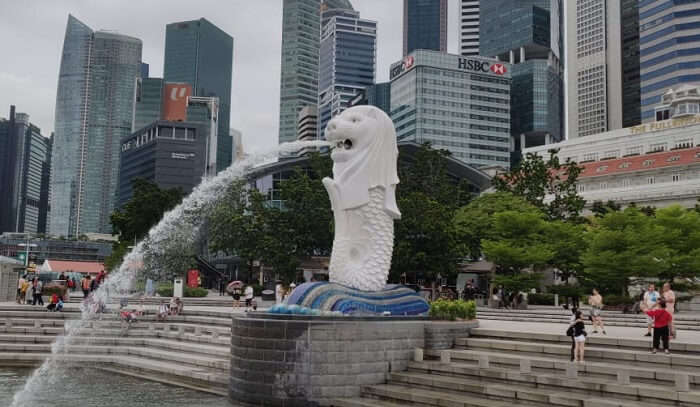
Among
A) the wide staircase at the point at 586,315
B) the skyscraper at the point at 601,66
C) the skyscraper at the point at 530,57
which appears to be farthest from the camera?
the skyscraper at the point at 530,57

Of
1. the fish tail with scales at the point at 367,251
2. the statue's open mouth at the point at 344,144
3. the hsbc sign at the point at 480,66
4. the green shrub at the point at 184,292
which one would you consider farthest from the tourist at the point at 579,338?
the hsbc sign at the point at 480,66

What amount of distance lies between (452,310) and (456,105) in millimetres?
126748

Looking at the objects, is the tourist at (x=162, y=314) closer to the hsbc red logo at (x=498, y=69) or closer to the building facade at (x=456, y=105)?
the building facade at (x=456, y=105)

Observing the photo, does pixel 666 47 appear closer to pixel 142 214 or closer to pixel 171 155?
pixel 142 214

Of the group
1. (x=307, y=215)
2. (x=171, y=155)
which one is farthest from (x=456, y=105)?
(x=307, y=215)

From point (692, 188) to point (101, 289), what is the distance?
5242cm

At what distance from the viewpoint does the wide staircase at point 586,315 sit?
25.9m

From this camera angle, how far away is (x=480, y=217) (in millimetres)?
45219

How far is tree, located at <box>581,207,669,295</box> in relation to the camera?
34625 mm

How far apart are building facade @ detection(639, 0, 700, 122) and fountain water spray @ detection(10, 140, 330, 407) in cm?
8970

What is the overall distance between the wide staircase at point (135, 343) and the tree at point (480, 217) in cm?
2184

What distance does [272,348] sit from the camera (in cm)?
1585

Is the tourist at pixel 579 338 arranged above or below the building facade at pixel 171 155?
below

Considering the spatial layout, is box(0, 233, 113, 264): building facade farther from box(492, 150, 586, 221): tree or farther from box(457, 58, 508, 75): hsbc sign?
box(492, 150, 586, 221): tree
